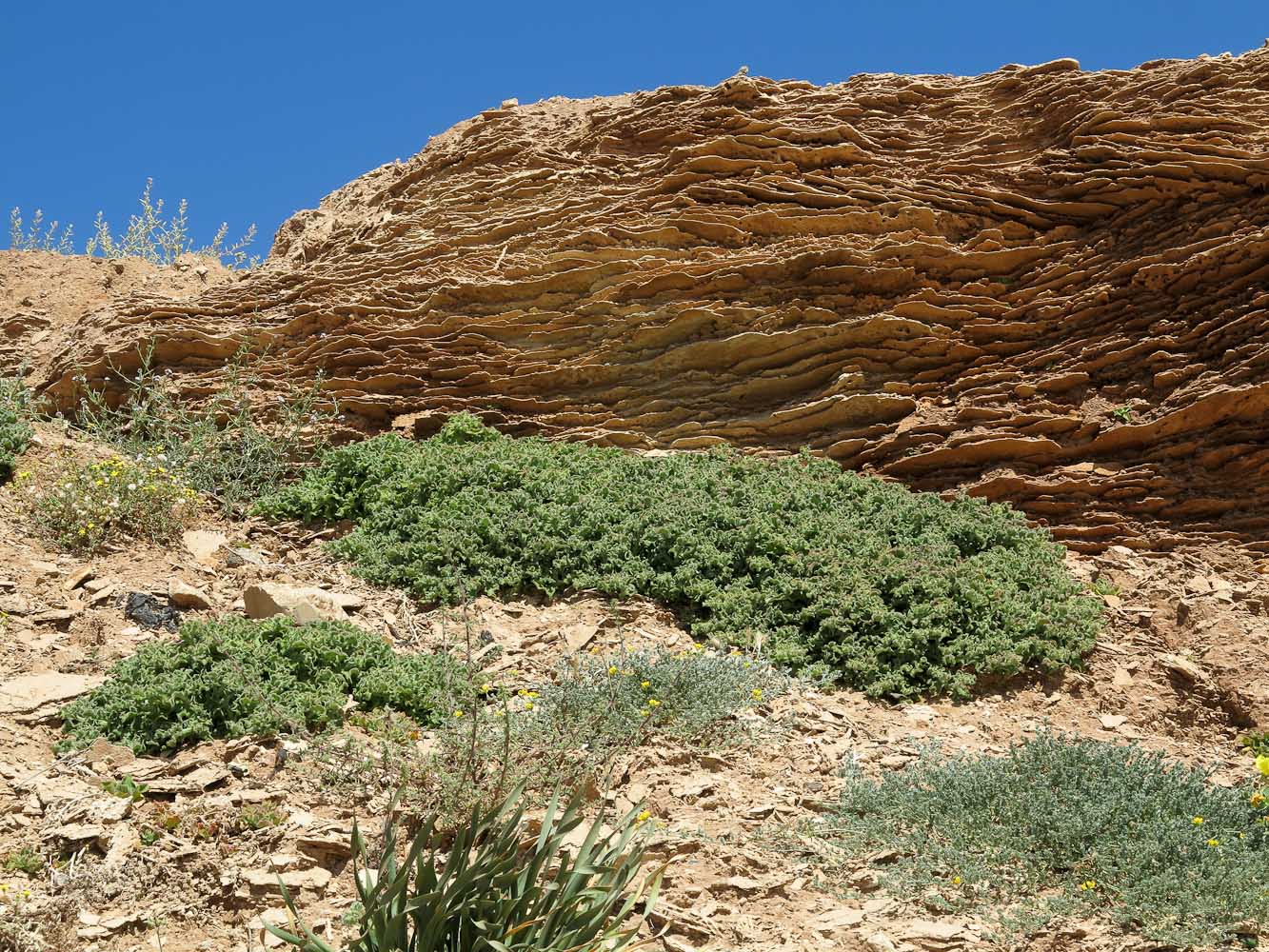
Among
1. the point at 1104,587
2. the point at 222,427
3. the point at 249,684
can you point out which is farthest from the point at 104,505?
the point at 1104,587

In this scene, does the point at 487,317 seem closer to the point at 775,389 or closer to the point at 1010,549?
the point at 775,389

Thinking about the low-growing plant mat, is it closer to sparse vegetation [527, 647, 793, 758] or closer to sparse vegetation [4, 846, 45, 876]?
sparse vegetation [527, 647, 793, 758]

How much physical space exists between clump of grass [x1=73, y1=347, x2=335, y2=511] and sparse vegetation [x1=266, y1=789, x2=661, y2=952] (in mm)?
6256

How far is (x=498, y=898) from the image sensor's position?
3.87 m

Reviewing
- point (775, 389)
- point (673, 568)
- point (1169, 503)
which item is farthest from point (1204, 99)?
point (673, 568)

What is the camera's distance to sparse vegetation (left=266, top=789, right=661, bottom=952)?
3691 millimetres

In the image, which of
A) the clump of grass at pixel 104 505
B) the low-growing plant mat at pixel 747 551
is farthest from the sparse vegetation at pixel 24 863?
the clump of grass at pixel 104 505

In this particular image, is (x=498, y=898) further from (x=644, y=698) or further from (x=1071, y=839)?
(x=1071, y=839)

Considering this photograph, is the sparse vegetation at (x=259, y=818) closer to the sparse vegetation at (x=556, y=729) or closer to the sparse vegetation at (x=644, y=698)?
the sparse vegetation at (x=556, y=729)

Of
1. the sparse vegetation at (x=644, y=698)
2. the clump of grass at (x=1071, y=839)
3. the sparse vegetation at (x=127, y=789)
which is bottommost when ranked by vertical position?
the sparse vegetation at (x=127, y=789)

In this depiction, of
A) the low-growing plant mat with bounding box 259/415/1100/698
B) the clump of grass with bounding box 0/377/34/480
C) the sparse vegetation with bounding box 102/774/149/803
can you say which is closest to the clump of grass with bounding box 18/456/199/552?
the clump of grass with bounding box 0/377/34/480

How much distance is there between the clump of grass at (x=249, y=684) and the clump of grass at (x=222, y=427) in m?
3.54

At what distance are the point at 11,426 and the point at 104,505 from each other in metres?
1.84

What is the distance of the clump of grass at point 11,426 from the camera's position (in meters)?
8.97
